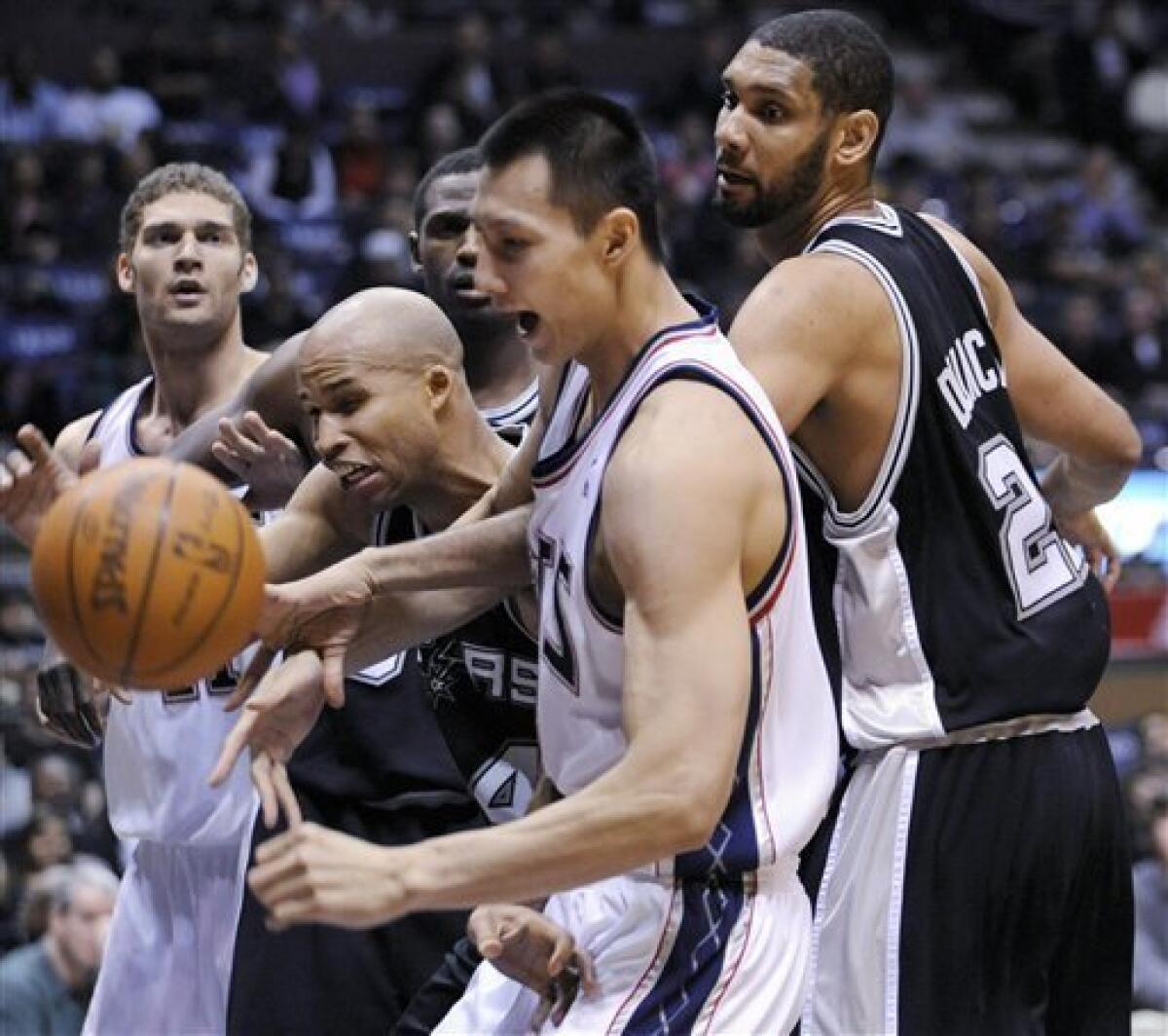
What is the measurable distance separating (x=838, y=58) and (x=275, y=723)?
157cm

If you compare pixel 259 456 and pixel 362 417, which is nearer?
pixel 362 417

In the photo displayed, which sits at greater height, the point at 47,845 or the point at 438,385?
the point at 438,385

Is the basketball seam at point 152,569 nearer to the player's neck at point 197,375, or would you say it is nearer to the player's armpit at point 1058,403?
the player's armpit at point 1058,403

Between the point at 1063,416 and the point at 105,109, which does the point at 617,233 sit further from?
the point at 105,109

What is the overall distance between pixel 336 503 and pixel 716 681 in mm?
Result: 1559

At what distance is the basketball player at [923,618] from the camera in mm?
3977

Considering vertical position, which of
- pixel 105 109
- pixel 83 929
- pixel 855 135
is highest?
pixel 855 135

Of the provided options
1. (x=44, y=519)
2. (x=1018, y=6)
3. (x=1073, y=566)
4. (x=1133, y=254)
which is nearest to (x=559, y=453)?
(x=44, y=519)

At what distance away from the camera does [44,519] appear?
11.2ft

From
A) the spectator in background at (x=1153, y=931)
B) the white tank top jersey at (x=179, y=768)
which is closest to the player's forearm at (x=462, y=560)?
the white tank top jersey at (x=179, y=768)

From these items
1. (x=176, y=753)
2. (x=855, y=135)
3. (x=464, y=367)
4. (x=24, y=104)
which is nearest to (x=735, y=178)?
(x=855, y=135)

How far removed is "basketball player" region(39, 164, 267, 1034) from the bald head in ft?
4.52

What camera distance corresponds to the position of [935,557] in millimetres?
4016

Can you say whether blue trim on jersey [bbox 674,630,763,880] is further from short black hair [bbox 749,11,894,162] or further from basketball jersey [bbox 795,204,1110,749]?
short black hair [bbox 749,11,894,162]
